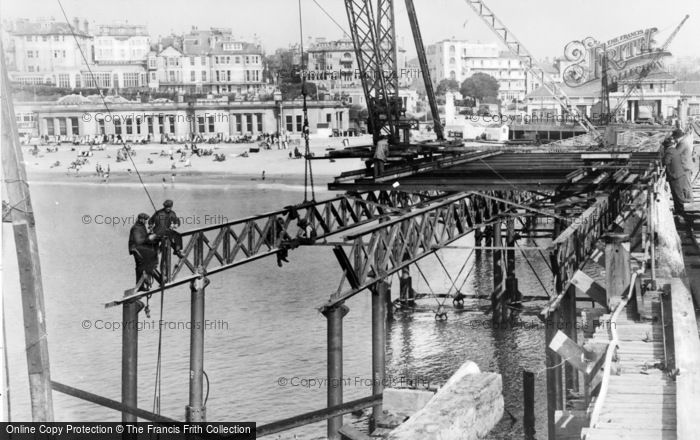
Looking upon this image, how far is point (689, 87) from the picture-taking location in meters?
145

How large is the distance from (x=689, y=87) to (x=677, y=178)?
122 meters

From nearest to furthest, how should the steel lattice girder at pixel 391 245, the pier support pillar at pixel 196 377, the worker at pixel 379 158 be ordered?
1. the pier support pillar at pixel 196 377
2. the steel lattice girder at pixel 391 245
3. the worker at pixel 379 158

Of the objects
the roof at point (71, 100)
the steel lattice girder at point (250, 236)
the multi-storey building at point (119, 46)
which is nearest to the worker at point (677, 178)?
the steel lattice girder at point (250, 236)

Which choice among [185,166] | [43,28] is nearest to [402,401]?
[185,166]

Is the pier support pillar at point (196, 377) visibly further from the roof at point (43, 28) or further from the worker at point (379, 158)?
the roof at point (43, 28)

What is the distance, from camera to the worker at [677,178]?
27827 mm

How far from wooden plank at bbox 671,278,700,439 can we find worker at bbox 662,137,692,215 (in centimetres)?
996

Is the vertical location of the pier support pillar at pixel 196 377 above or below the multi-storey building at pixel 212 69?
below

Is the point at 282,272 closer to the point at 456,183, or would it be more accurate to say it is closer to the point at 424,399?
the point at 456,183

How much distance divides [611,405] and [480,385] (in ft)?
11.0

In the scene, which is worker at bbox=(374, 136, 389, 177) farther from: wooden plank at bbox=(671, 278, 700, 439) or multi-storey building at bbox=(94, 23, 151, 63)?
multi-storey building at bbox=(94, 23, 151, 63)

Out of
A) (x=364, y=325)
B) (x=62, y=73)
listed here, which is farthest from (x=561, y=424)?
(x=62, y=73)

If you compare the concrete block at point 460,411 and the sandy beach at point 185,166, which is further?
the sandy beach at point 185,166

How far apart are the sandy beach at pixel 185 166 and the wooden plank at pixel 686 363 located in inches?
3122
